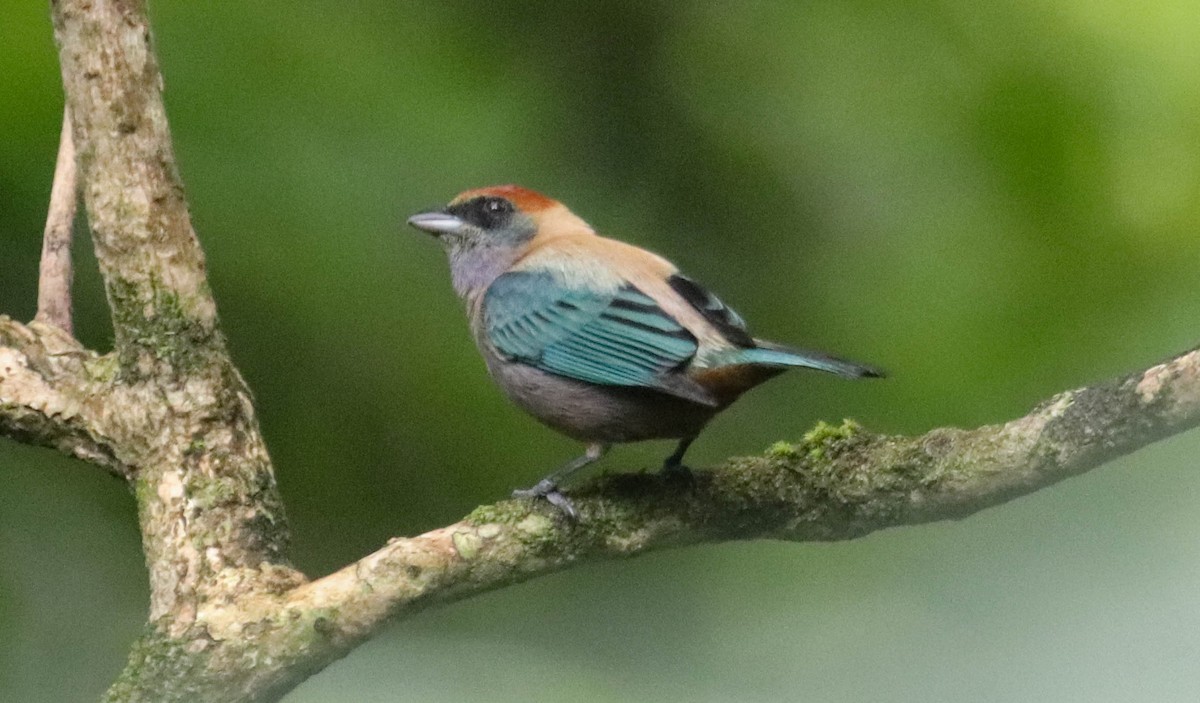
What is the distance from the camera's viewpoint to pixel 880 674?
4.39ft

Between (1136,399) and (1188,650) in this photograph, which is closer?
(1188,650)

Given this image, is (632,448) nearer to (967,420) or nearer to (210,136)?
(967,420)

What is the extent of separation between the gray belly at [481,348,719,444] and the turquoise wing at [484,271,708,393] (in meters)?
0.03

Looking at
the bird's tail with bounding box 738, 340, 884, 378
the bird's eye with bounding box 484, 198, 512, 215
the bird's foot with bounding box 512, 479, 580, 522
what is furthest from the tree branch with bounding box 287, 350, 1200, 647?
the bird's eye with bounding box 484, 198, 512, 215

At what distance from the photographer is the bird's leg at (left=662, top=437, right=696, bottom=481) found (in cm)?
234

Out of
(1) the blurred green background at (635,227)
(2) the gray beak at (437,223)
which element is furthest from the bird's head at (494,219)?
(1) the blurred green background at (635,227)

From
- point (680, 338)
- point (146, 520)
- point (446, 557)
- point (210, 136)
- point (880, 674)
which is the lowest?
point (880, 674)

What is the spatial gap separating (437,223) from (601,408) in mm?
695

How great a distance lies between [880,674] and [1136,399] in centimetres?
68

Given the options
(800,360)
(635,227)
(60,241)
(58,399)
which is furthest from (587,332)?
(60,241)

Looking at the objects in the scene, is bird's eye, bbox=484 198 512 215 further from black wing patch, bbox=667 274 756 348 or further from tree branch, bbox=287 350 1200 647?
tree branch, bbox=287 350 1200 647

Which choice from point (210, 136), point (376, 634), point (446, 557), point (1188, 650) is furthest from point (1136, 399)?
point (210, 136)

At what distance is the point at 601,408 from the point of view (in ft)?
7.73

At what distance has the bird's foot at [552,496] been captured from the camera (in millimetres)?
2182
